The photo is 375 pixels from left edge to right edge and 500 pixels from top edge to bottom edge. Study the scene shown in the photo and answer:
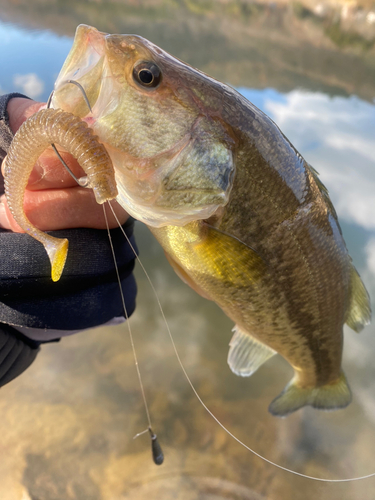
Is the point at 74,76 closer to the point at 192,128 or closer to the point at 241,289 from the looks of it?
the point at 192,128

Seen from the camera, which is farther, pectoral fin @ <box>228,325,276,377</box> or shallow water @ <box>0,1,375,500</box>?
shallow water @ <box>0,1,375,500</box>

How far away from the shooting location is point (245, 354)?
4.02 feet

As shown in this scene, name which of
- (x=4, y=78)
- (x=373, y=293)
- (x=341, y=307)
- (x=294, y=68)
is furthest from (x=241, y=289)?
(x=294, y=68)

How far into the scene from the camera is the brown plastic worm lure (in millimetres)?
517

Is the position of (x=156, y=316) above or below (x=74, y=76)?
below

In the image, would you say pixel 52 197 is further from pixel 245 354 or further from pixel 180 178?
pixel 245 354

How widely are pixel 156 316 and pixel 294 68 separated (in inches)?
228

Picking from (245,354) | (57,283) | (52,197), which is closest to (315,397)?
(245,354)

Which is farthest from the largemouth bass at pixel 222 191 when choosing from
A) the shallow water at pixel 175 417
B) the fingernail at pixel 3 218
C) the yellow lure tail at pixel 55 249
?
the shallow water at pixel 175 417

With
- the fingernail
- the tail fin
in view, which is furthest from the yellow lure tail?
the tail fin

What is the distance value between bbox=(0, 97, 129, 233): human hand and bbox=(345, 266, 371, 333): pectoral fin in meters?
0.90

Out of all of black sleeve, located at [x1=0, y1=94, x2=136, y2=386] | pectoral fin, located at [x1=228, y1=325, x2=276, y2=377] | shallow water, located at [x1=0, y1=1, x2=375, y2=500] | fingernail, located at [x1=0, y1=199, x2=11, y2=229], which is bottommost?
shallow water, located at [x1=0, y1=1, x2=375, y2=500]

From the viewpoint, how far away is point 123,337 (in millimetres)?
2096

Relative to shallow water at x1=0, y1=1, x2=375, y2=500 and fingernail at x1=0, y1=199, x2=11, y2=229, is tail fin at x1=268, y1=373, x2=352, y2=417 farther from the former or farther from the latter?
fingernail at x1=0, y1=199, x2=11, y2=229
